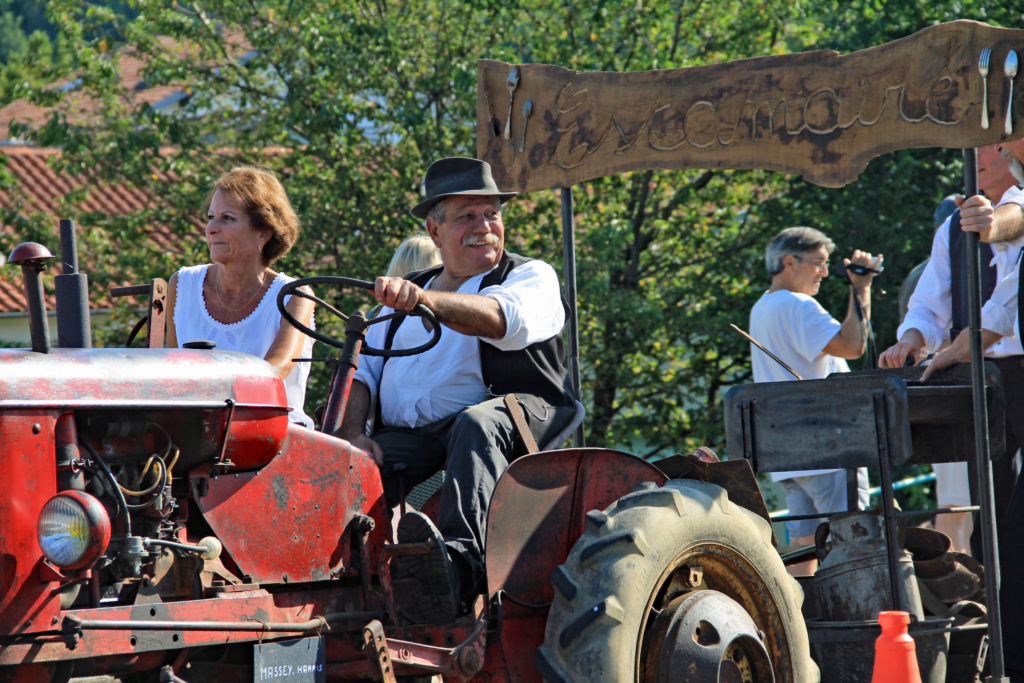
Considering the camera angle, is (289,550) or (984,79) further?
(984,79)

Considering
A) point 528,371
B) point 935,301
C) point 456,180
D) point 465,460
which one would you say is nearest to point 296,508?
point 465,460

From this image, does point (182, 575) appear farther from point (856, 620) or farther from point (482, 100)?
point (482, 100)

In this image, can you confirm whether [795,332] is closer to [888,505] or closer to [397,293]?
[888,505]

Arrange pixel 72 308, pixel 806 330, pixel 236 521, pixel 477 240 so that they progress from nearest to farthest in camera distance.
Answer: pixel 72 308, pixel 236 521, pixel 477 240, pixel 806 330

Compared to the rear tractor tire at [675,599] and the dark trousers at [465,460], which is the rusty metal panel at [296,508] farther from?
the rear tractor tire at [675,599]

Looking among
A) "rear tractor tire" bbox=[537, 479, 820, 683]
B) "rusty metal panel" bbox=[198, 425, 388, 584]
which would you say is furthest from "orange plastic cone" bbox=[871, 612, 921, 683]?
"rusty metal panel" bbox=[198, 425, 388, 584]

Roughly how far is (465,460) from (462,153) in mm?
8244

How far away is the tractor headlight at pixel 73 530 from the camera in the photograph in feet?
7.39

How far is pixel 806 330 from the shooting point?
19.8 feet

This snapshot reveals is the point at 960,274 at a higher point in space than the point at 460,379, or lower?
higher

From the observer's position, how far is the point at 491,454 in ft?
10.3

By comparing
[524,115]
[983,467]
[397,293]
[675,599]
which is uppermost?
[524,115]

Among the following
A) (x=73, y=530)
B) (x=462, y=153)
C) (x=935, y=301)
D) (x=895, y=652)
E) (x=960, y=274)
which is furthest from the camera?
(x=462, y=153)

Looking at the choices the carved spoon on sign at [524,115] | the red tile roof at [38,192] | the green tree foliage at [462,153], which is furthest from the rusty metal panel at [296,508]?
the red tile roof at [38,192]
